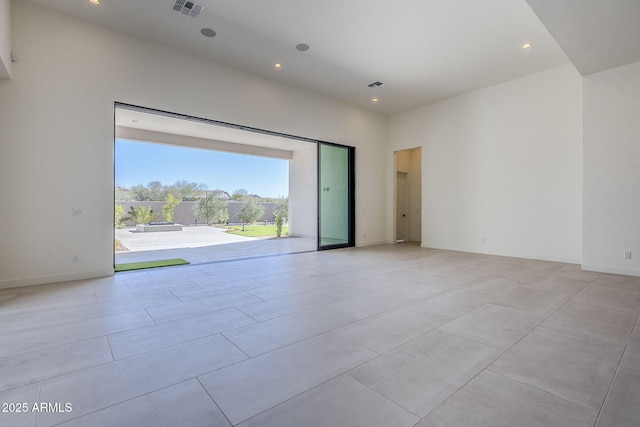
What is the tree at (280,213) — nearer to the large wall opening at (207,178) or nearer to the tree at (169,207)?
the large wall opening at (207,178)

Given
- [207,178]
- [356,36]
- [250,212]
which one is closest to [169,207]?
[207,178]

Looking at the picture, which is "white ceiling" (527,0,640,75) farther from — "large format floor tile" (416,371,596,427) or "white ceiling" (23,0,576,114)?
"large format floor tile" (416,371,596,427)

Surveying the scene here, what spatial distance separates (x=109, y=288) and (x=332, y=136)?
5.82 metres

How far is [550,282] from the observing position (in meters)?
4.34

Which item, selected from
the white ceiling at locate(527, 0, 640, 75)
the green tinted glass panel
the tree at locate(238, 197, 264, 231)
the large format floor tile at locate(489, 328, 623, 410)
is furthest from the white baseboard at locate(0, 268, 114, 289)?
the tree at locate(238, 197, 264, 231)

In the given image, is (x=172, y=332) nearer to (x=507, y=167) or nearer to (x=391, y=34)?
(x=391, y=34)

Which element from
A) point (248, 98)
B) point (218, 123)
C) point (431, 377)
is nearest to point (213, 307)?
point (431, 377)

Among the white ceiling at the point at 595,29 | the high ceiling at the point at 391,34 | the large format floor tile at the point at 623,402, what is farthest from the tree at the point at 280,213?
the large format floor tile at the point at 623,402

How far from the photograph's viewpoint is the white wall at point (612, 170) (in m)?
4.68

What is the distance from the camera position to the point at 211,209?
16.2 meters

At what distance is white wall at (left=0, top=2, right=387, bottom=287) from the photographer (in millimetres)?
4043

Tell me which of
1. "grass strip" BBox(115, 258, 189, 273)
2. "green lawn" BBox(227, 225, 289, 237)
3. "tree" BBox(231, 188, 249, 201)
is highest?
"tree" BBox(231, 188, 249, 201)

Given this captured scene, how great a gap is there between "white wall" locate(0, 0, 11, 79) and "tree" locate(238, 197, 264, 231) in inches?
473

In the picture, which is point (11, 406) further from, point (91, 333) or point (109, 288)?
point (109, 288)
